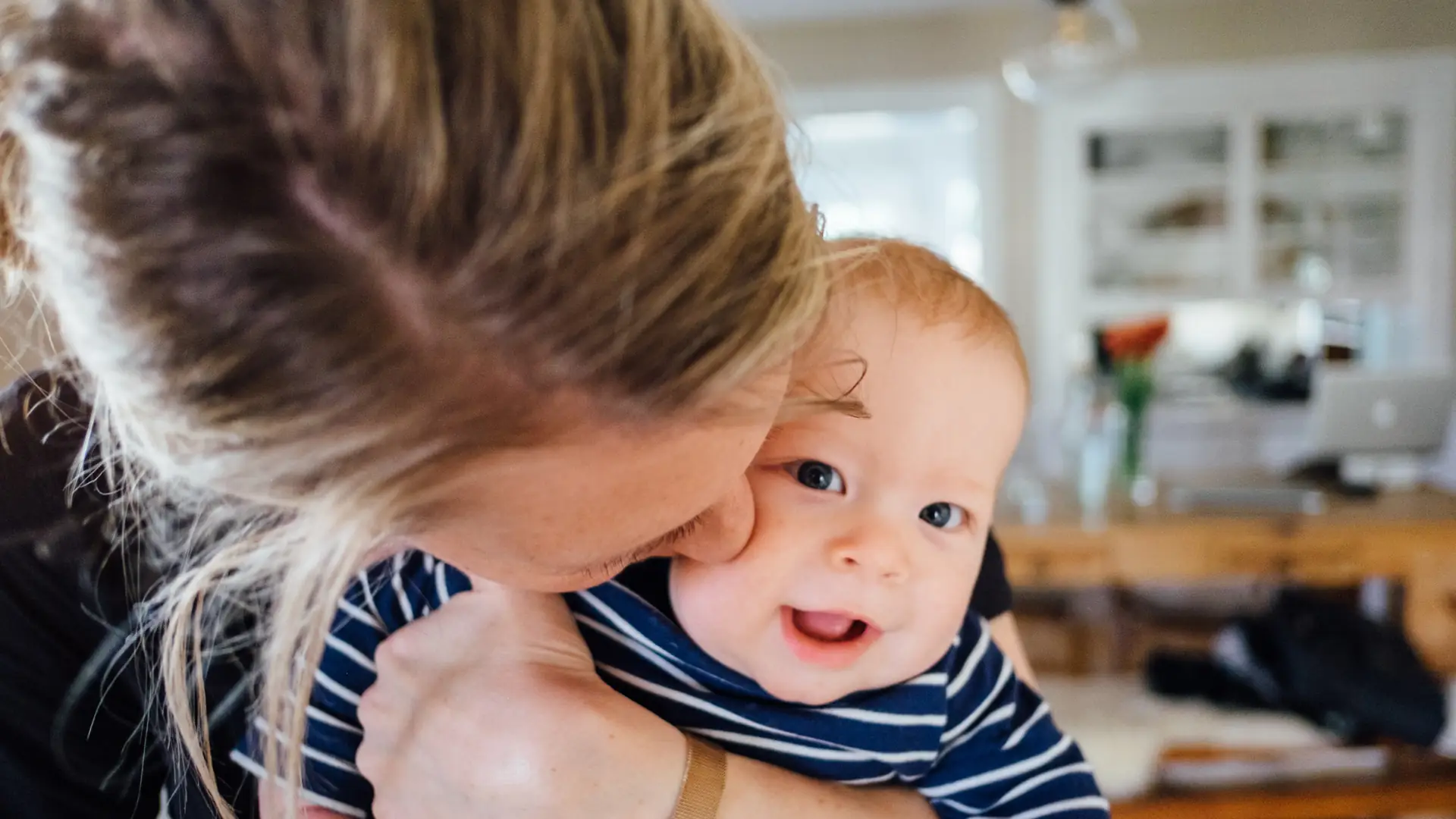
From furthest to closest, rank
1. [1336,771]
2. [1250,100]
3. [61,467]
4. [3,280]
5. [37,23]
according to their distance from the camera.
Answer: [1250,100], [1336,771], [61,467], [3,280], [37,23]

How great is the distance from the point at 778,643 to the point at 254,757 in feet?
1.32

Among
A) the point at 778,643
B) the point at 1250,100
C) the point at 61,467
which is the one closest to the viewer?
the point at 778,643

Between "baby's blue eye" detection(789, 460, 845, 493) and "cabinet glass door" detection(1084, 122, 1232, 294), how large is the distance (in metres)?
4.01

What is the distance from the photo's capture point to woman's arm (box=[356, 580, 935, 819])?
59 cm

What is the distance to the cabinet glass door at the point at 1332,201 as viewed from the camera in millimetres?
4102

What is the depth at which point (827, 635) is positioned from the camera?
2.08ft

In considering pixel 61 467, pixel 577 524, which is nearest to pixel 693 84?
pixel 577 524

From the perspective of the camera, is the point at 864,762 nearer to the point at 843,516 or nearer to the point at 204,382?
the point at 843,516

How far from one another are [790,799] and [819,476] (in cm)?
22

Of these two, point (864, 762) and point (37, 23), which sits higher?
point (37, 23)

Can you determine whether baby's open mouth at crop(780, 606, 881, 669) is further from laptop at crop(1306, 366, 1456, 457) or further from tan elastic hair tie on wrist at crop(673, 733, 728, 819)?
laptop at crop(1306, 366, 1456, 457)

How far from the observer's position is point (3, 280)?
0.50 m

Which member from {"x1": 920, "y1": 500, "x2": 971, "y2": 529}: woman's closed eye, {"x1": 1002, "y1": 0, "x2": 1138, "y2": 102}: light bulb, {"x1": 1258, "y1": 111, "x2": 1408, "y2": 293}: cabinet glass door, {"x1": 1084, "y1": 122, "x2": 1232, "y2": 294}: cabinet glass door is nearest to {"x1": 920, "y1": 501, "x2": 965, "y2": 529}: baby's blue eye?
{"x1": 920, "y1": 500, "x2": 971, "y2": 529}: woman's closed eye

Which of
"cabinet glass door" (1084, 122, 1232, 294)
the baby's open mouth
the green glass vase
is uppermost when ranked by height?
"cabinet glass door" (1084, 122, 1232, 294)
